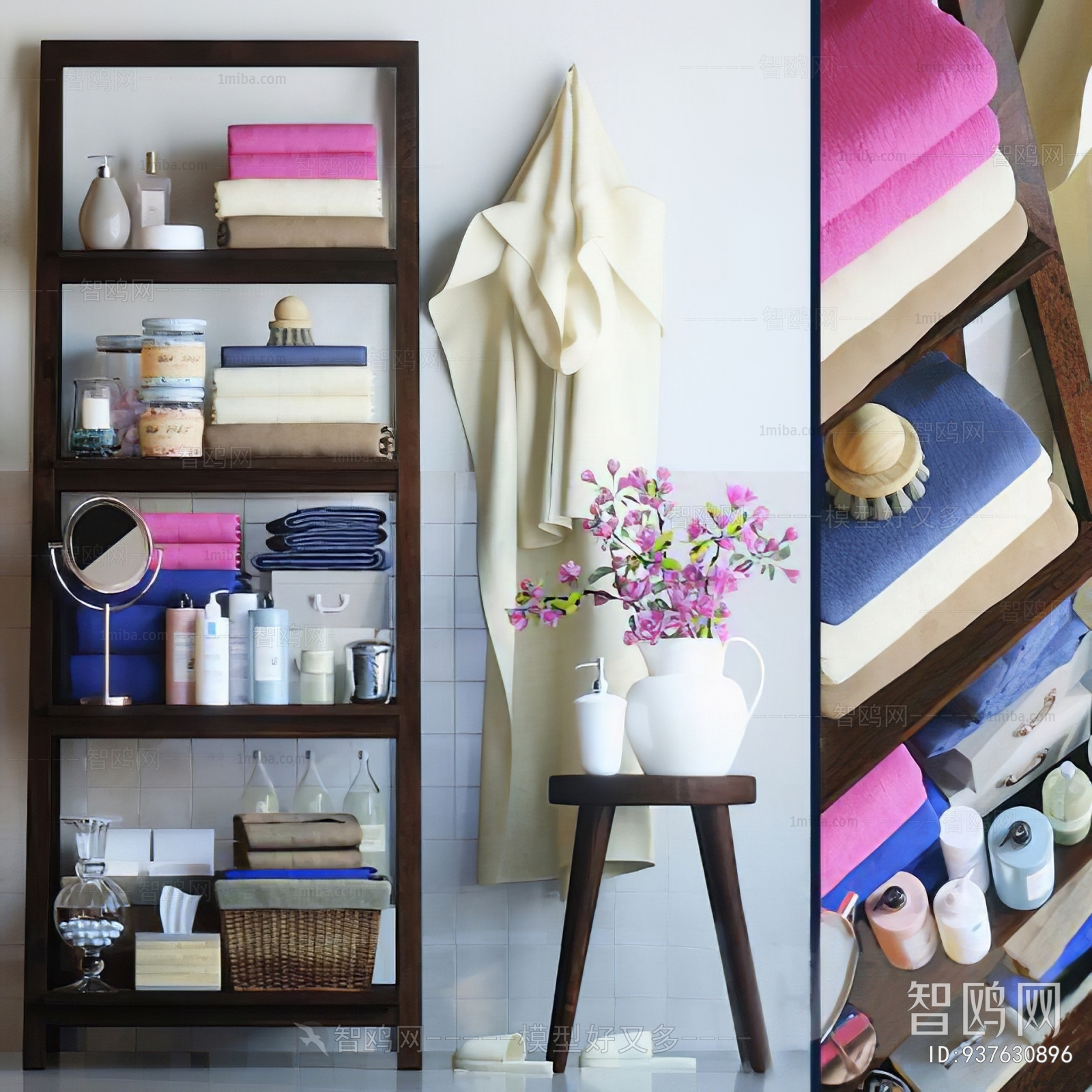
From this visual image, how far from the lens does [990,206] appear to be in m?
2.43

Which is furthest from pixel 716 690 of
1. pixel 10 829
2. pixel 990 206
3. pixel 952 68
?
pixel 10 829

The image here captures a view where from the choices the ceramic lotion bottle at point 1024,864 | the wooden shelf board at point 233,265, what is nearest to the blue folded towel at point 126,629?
the wooden shelf board at point 233,265

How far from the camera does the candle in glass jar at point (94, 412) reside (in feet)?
8.08

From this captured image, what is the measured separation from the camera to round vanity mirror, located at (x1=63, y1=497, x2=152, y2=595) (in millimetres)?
2438

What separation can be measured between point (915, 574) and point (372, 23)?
63.3 inches

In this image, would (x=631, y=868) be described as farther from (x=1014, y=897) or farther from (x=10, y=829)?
(x=10, y=829)

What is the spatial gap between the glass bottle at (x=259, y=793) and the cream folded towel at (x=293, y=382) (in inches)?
29.5

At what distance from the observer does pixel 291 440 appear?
245 centimetres

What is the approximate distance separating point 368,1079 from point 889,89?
→ 7.21 ft

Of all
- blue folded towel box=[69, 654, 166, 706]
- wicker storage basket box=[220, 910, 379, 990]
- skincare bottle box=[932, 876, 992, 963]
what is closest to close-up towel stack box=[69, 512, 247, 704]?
blue folded towel box=[69, 654, 166, 706]

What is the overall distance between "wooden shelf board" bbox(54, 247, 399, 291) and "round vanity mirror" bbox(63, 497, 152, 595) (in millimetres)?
468

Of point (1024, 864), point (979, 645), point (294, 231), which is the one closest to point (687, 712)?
point (979, 645)

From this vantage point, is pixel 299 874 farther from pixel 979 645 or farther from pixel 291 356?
pixel 979 645

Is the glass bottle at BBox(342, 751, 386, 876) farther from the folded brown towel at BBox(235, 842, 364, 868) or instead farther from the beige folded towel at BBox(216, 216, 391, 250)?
the beige folded towel at BBox(216, 216, 391, 250)
